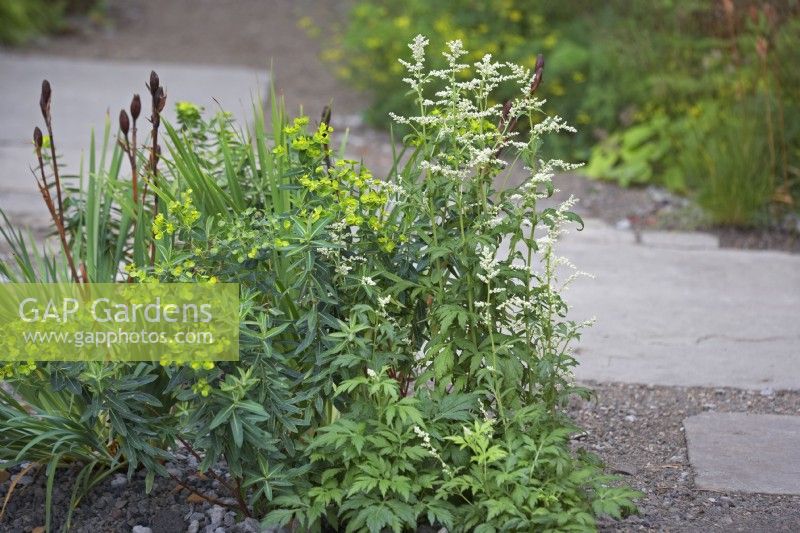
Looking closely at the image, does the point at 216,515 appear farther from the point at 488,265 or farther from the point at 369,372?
the point at 488,265

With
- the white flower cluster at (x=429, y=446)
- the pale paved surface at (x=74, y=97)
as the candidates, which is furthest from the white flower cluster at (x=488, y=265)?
the pale paved surface at (x=74, y=97)

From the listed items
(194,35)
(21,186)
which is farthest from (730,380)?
(194,35)

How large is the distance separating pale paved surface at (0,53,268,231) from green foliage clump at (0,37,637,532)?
297cm

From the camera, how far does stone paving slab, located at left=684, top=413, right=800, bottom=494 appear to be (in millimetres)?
2957

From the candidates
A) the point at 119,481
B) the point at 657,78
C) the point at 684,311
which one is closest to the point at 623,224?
the point at 657,78

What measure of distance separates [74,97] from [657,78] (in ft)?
13.9

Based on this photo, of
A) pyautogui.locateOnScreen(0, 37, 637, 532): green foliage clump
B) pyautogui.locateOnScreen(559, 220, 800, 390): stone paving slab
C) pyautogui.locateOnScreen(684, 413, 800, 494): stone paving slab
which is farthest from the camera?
pyautogui.locateOnScreen(559, 220, 800, 390): stone paving slab

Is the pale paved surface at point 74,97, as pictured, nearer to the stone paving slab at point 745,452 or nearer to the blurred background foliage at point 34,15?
the blurred background foliage at point 34,15

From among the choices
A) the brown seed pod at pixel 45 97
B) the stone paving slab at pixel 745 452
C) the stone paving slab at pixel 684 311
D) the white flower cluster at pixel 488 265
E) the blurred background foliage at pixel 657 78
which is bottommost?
the stone paving slab at pixel 745 452

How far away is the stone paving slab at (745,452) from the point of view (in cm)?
296

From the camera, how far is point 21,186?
5793 millimetres

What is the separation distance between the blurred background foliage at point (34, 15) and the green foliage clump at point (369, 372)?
7566 mm

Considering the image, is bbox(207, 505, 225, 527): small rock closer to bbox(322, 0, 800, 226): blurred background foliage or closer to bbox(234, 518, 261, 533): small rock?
bbox(234, 518, 261, 533): small rock

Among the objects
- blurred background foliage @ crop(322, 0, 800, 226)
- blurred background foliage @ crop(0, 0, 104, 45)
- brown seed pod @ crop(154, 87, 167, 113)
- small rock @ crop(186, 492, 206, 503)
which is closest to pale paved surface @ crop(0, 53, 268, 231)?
blurred background foliage @ crop(0, 0, 104, 45)
